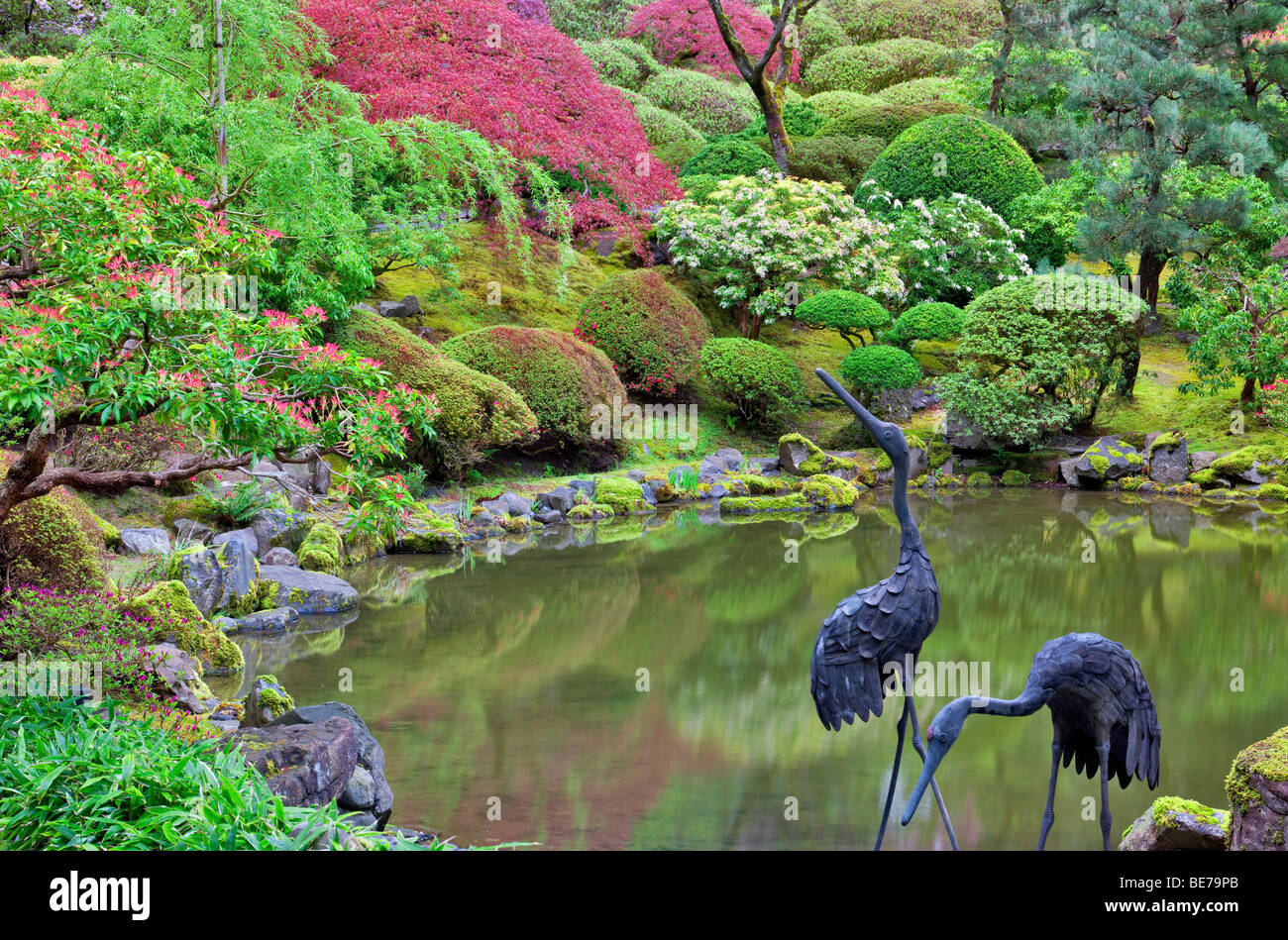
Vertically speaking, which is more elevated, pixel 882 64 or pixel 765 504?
pixel 882 64

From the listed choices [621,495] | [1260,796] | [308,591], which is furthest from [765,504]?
[1260,796]

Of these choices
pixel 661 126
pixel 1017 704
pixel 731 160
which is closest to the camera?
pixel 1017 704

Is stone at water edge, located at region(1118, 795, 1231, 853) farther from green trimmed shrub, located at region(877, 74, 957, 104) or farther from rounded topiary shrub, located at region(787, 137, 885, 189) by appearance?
green trimmed shrub, located at region(877, 74, 957, 104)

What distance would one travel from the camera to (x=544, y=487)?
14.0 meters

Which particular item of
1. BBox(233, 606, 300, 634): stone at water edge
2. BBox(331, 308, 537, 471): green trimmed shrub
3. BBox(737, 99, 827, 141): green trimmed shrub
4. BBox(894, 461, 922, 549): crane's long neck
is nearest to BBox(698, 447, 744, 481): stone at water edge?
BBox(331, 308, 537, 471): green trimmed shrub

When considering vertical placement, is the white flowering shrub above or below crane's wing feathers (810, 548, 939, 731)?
above

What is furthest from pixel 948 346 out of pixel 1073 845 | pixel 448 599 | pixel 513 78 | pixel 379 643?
pixel 1073 845

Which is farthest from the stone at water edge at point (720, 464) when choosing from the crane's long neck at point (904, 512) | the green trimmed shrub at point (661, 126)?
the crane's long neck at point (904, 512)

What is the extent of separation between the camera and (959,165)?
786 inches

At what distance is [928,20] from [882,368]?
1924 centimetres

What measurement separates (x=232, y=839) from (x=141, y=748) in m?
0.93

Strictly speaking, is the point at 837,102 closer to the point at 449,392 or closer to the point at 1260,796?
the point at 449,392

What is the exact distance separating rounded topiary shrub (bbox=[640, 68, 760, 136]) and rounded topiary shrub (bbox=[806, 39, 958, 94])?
4.71 metres

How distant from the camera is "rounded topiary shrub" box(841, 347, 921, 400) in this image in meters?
16.3
